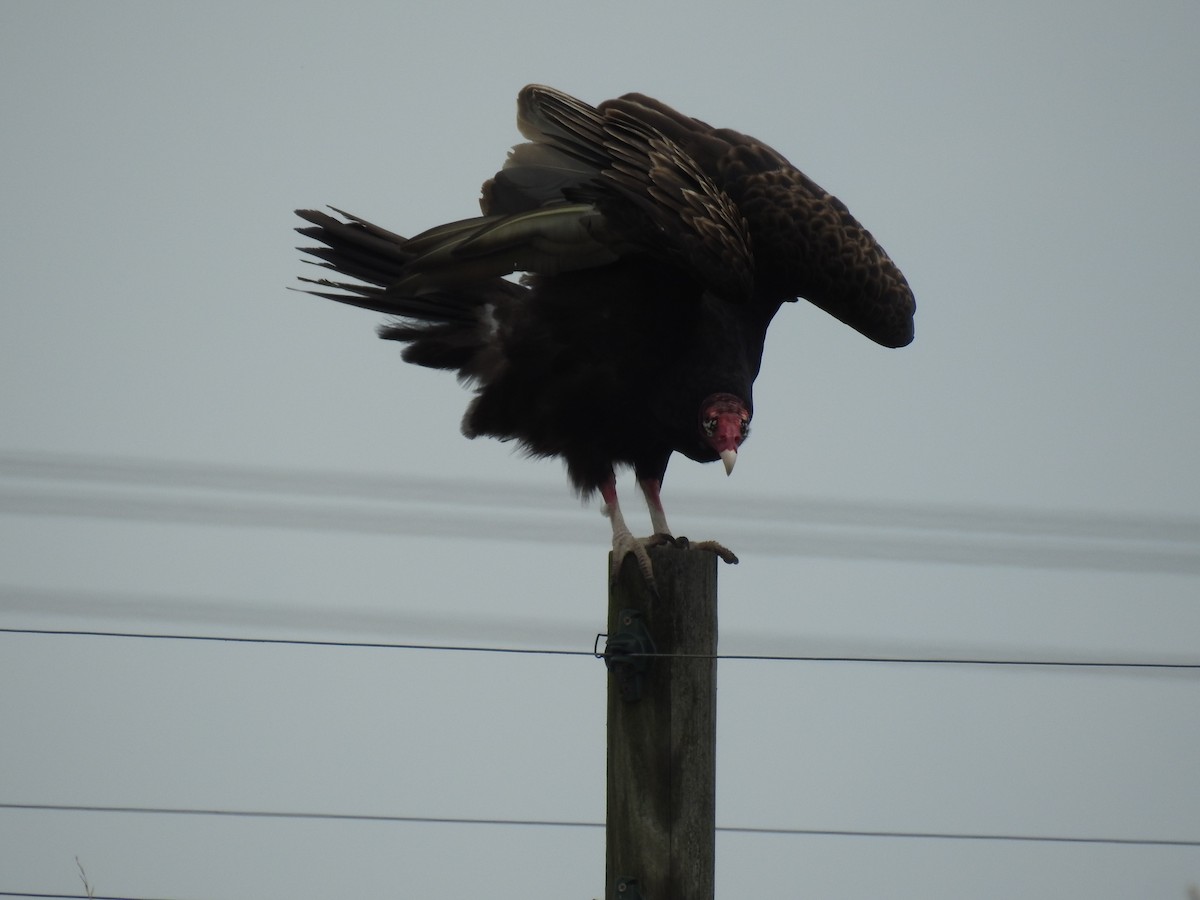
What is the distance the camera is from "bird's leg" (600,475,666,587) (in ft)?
8.20

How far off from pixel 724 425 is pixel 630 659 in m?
1.26

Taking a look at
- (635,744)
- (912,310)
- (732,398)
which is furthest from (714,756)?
(912,310)

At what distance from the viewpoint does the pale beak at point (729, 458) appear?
3.56 metres

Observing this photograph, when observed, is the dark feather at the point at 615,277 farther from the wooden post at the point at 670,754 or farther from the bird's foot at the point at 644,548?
the wooden post at the point at 670,754

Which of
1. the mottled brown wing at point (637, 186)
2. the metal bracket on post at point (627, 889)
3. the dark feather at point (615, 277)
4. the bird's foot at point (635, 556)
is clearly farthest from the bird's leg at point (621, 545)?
the mottled brown wing at point (637, 186)

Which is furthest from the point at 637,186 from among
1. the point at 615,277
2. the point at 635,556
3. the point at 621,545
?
the point at 635,556

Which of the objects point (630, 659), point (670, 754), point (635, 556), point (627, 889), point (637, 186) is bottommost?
point (627, 889)

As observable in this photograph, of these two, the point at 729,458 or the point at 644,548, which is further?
the point at 729,458

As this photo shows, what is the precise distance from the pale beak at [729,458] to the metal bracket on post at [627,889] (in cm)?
136

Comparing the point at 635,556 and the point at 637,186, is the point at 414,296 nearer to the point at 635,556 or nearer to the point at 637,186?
the point at 637,186

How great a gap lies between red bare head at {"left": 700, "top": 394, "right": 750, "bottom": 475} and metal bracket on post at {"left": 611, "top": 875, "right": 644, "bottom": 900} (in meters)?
1.36

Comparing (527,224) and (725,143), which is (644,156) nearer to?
(527,224)

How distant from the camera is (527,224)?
11.2 feet

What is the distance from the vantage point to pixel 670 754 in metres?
2.39
